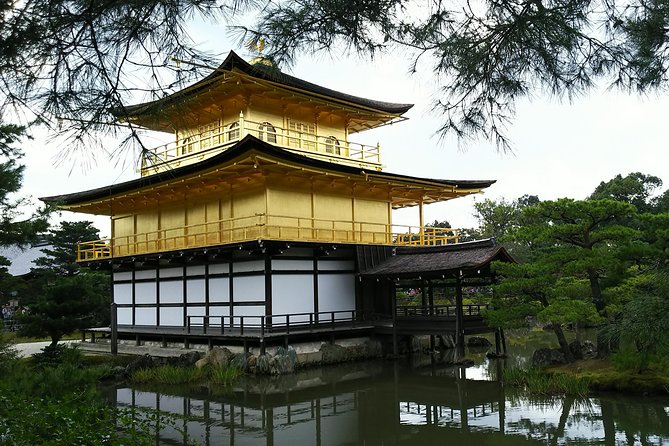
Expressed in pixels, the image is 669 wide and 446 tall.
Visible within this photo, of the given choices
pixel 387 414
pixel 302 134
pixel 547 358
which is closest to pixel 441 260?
pixel 547 358

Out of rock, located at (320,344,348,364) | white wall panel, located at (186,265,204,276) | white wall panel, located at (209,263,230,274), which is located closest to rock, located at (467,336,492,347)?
rock, located at (320,344,348,364)

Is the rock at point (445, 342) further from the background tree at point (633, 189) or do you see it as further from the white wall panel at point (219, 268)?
the background tree at point (633, 189)

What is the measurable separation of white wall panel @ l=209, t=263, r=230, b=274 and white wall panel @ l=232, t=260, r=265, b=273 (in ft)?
1.24

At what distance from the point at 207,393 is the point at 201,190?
8.25 meters

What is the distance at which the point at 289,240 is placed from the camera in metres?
16.6

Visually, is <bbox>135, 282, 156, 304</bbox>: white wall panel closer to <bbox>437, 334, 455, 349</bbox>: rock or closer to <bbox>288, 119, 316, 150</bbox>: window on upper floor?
<bbox>288, 119, 316, 150</bbox>: window on upper floor

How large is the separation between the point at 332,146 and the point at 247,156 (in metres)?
6.25

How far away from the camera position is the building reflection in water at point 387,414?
900cm

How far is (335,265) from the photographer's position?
19031mm

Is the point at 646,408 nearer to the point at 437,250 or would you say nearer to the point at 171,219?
the point at 437,250

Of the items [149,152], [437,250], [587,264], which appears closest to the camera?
[149,152]

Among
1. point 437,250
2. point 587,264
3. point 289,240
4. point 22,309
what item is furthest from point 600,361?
point 22,309

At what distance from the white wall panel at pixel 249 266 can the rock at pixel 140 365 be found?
3.77 meters

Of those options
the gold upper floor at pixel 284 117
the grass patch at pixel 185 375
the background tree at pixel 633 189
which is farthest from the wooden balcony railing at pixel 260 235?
the background tree at pixel 633 189
